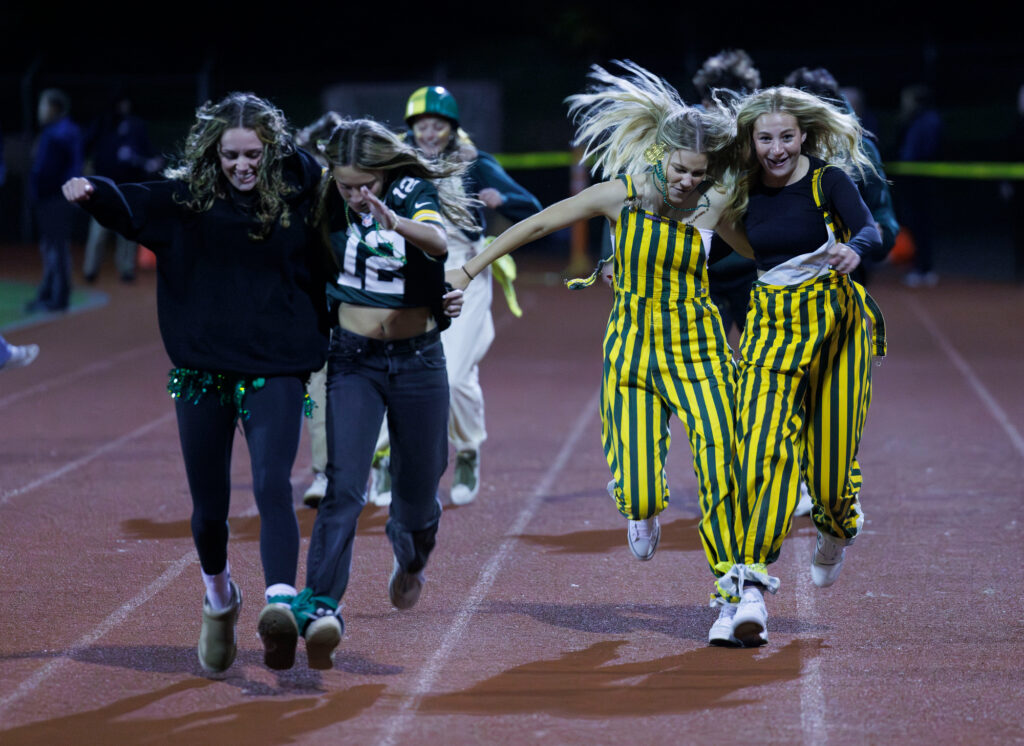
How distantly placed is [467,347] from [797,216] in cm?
275

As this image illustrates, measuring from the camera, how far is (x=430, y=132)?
7660 mm

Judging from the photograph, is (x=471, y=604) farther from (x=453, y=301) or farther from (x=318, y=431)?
(x=318, y=431)

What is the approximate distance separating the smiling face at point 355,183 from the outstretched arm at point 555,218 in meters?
0.59

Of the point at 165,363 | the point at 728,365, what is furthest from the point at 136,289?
the point at 728,365

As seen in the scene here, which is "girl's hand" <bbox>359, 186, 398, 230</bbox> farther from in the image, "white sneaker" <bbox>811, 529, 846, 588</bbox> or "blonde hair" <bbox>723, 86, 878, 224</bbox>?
"white sneaker" <bbox>811, 529, 846, 588</bbox>

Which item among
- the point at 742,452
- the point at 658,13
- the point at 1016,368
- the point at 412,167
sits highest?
the point at 658,13

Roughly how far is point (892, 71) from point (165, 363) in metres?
21.1

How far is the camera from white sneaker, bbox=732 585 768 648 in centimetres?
533

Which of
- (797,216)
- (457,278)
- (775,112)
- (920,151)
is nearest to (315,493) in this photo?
(457,278)

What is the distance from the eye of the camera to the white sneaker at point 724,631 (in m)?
5.41

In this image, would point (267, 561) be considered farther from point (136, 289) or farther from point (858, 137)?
point (136, 289)

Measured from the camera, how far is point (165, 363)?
44.0 ft

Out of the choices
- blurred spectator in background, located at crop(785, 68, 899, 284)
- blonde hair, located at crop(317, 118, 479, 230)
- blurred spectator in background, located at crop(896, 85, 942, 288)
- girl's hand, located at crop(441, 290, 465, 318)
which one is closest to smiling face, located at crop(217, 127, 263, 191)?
blonde hair, located at crop(317, 118, 479, 230)

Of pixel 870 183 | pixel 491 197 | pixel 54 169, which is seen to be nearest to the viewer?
pixel 870 183
